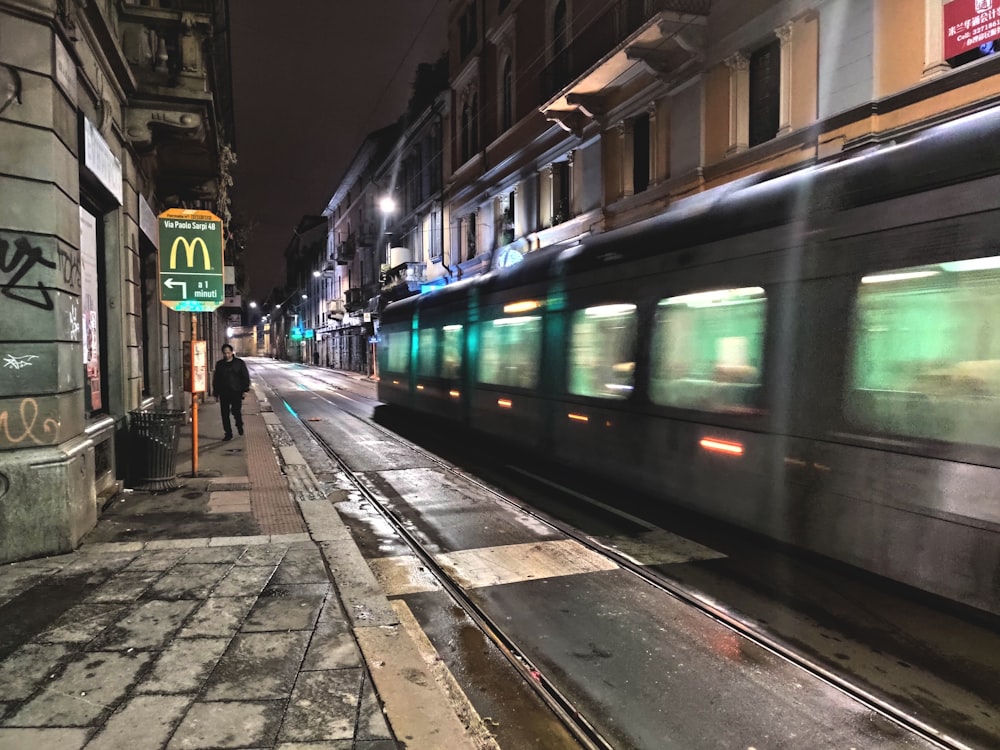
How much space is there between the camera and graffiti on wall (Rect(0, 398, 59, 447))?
5.45 metres

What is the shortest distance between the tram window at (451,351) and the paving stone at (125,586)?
26.3 feet

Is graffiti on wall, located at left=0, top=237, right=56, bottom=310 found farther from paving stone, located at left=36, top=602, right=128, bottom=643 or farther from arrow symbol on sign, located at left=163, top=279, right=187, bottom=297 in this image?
arrow symbol on sign, located at left=163, top=279, right=187, bottom=297

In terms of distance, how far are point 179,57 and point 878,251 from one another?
9291 mm

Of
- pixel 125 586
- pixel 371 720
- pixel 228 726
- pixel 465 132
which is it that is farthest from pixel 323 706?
pixel 465 132

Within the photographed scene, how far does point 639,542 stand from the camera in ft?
20.7

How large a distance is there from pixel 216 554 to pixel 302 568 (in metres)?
0.90

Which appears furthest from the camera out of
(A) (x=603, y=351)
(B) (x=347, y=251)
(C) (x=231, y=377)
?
(B) (x=347, y=251)

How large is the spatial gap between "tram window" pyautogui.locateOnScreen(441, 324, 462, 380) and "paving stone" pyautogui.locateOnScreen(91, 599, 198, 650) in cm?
854

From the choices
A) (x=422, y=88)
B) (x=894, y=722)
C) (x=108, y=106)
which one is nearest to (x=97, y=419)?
(x=108, y=106)

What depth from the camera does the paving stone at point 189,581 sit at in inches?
187

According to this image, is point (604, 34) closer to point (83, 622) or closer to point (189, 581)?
point (189, 581)

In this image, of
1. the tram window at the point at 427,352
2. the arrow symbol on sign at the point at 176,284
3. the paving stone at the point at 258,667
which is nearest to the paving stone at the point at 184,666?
the paving stone at the point at 258,667

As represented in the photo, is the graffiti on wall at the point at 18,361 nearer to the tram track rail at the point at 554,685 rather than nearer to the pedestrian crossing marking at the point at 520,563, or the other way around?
the tram track rail at the point at 554,685

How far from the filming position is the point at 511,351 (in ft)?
34.2
